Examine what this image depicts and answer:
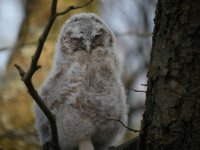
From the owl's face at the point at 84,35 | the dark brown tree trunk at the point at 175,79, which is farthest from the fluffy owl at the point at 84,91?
the dark brown tree trunk at the point at 175,79

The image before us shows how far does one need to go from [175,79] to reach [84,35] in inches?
24.0

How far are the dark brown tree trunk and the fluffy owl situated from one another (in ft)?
1.10

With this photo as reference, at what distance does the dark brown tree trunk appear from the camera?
2.33 m

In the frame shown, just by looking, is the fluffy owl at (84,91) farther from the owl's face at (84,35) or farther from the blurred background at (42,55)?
the blurred background at (42,55)

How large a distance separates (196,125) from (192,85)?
13 centimetres

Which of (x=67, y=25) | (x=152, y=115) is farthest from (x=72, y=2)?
(x=152, y=115)

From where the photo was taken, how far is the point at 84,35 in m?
2.86

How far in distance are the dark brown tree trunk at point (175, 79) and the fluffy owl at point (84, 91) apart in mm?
336

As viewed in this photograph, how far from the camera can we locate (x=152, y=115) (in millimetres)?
2451

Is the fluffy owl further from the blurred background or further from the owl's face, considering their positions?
the blurred background

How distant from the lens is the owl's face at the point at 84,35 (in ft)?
9.30

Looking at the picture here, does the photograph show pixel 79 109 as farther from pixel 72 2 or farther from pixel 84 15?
pixel 72 2

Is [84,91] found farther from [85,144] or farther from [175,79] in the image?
[175,79]

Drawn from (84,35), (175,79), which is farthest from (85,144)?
(175,79)
